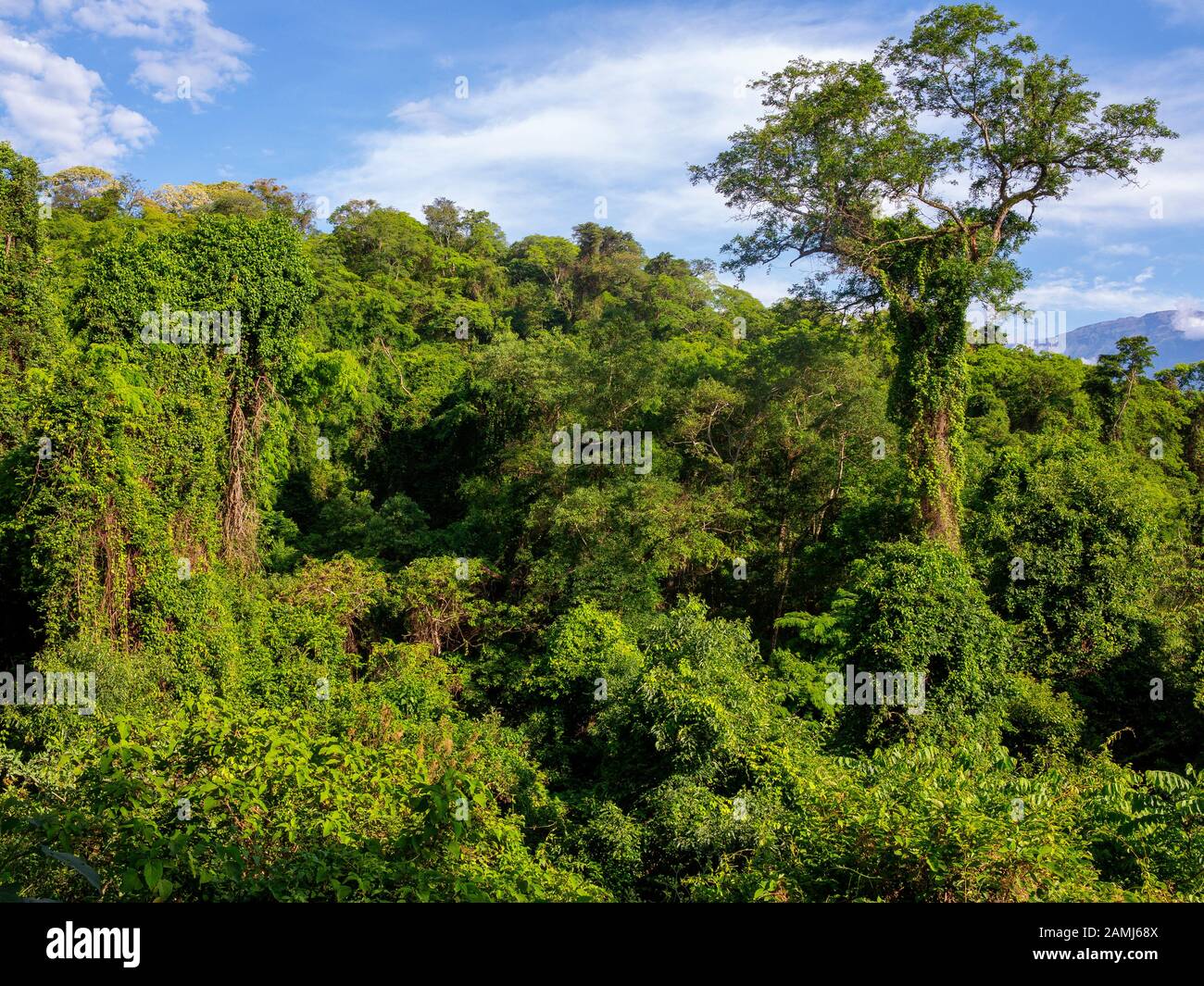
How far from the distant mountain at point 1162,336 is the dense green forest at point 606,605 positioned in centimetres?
10808

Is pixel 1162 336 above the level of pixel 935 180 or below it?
above

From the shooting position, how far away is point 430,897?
366 cm

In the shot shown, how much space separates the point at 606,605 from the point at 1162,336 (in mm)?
147397

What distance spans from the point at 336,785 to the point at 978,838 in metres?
3.87

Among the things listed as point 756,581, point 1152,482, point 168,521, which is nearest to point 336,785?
point 168,521

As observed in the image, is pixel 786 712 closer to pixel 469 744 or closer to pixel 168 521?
pixel 469 744

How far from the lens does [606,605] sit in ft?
52.4
